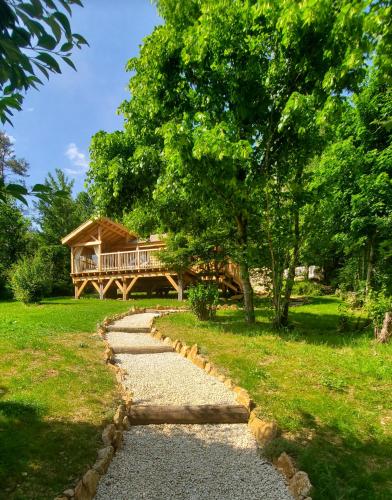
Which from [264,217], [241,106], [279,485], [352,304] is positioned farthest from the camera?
[352,304]

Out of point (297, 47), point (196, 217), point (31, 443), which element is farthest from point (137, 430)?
point (196, 217)

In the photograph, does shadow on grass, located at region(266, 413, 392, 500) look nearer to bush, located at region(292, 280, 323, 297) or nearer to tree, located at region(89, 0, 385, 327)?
tree, located at region(89, 0, 385, 327)

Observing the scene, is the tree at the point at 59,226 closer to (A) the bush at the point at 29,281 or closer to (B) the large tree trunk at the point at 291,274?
(A) the bush at the point at 29,281

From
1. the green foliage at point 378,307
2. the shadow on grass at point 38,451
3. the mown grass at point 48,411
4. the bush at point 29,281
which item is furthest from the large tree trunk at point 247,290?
the bush at point 29,281

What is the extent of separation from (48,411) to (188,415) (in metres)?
1.54

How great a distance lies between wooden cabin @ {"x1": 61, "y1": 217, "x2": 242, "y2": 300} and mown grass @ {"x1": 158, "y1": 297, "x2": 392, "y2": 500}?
8874mm

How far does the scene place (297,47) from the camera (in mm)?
6805

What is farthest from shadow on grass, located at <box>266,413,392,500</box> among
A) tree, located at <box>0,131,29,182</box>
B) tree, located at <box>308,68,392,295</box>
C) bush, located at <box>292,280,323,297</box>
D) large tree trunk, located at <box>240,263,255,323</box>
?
tree, located at <box>0,131,29,182</box>

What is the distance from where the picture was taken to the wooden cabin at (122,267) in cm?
1769

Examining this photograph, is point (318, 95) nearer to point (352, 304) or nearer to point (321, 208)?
point (321, 208)

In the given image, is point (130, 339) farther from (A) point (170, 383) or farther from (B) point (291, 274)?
(B) point (291, 274)

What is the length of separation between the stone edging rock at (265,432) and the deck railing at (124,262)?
38.6ft

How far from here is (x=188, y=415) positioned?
13.3 feet

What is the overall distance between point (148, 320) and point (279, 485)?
846 cm
